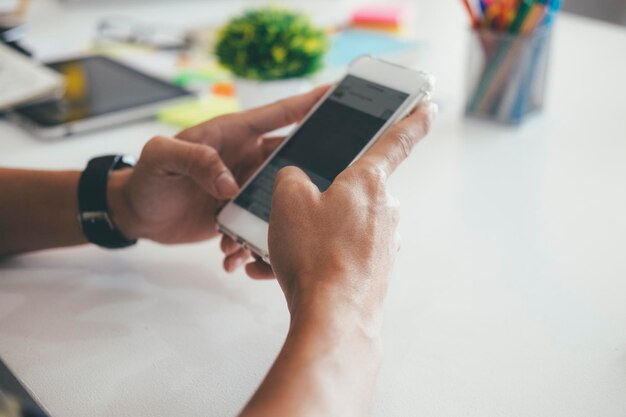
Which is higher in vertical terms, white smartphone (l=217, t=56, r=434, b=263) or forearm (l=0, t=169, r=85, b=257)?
white smartphone (l=217, t=56, r=434, b=263)

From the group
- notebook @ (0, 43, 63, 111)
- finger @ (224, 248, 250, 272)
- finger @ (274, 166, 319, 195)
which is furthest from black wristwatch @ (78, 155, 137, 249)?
notebook @ (0, 43, 63, 111)

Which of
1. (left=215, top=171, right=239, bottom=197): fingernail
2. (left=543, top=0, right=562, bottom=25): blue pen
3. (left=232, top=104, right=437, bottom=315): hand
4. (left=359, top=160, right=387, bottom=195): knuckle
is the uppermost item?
(left=543, top=0, right=562, bottom=25): blue pen

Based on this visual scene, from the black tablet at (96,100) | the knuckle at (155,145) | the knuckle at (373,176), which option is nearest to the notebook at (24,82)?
the black tablet at (96,100)

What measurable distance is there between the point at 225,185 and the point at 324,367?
25 cm

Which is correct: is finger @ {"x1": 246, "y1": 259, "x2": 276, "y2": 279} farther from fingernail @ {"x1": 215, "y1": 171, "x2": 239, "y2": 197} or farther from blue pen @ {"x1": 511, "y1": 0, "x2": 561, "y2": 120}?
blue pen @ {"x1": 511, "y1": 0, "x2": 561, "y2": 120}

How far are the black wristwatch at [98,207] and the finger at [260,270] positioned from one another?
146 millimetres

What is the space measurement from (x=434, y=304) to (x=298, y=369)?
8.5 inches

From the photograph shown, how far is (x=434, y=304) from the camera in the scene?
567 mm

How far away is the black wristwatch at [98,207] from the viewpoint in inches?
25.4

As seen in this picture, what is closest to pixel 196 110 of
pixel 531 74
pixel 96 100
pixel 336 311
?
pixel 96 100

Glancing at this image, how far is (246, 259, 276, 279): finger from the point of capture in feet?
1.93

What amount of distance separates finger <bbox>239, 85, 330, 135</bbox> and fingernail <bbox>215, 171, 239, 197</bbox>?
0.11m

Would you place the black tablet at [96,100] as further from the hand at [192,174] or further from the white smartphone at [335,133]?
the white smartphone at [335,133]

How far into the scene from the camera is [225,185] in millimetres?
594
